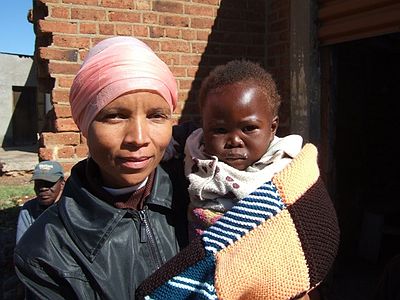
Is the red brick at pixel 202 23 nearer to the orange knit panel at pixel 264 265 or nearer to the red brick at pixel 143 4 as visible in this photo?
the red brick at pixel 143 4

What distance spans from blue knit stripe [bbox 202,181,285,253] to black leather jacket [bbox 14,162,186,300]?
0.16m

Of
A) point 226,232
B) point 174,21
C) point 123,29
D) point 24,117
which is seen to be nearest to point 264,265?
point 226,232

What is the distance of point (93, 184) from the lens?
1.30 metres

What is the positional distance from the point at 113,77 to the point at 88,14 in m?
2.37

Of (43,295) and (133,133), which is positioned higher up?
(133,133)

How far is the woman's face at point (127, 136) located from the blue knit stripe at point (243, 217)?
0.89ft

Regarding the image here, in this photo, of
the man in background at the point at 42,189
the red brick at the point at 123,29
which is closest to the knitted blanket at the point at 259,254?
the man in background at the point at 42,189

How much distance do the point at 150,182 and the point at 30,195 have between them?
8563 millimetres

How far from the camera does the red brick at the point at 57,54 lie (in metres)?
3.21

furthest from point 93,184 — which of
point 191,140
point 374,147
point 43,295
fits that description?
point 374,147

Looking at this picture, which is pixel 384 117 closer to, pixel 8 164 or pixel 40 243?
pixel 40 243

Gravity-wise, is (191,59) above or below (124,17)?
below

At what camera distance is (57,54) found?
324 centimetres

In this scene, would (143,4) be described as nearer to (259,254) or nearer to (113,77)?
(113,77)
